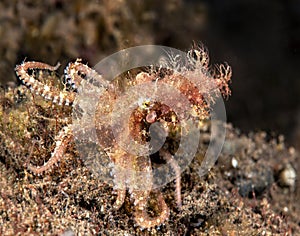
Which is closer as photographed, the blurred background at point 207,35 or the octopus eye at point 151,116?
the octopus eye at point 151,116

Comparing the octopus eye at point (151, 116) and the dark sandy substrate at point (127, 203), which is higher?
the octopus eye at point (151, 116)

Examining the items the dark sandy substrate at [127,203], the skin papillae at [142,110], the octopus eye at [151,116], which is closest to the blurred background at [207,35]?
the dark sandy substrate at [127,203]

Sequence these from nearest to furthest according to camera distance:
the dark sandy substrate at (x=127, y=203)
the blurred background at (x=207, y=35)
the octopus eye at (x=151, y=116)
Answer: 1. the dark sandy substrate at (x=127, y=203)
2. the octopus eye at (x=151, y=116)
3. the blurred background at (x=207, y=35)

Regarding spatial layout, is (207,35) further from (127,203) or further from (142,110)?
(127,203)

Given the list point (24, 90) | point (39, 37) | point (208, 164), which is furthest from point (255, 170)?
point (39, 37)

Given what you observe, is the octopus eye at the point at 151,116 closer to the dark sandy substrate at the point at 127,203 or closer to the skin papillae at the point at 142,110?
the skin papillae at the point at 142,110

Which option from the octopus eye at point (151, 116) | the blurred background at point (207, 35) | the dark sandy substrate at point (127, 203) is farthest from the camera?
the blurred background at point (207, 35)

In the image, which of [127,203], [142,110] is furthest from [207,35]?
[127,203]

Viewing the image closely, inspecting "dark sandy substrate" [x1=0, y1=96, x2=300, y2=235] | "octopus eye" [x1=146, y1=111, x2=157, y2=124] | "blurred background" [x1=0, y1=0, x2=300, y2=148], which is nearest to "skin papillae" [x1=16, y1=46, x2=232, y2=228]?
"octopus eye" [x1=146, y1=111, x2=157, y2=124]

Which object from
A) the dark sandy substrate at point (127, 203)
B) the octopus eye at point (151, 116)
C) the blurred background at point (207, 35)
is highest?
the blurred background at point (207, 35)
